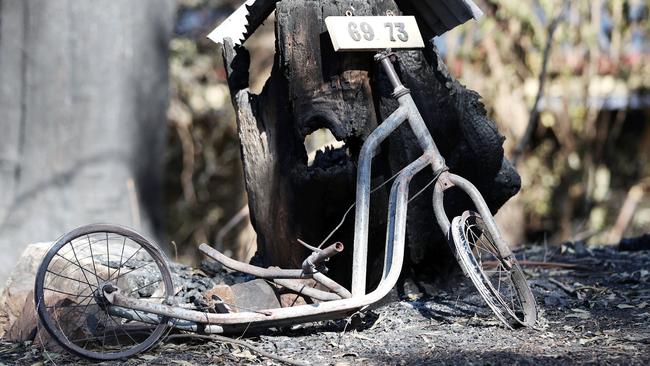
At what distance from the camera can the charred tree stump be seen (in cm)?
361

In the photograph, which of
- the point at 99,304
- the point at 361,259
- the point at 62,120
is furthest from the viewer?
the point at 62,120

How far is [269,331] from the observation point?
3.43 metres

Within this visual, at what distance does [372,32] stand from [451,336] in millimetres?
1239

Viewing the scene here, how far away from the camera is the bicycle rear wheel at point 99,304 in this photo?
3.03m

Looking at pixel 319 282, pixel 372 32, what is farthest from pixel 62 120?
pixel 319 282

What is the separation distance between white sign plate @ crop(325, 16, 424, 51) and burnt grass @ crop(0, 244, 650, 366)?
109cm

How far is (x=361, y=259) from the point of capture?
10.7 ft

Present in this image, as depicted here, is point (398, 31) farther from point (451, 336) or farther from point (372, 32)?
point (451, 336)

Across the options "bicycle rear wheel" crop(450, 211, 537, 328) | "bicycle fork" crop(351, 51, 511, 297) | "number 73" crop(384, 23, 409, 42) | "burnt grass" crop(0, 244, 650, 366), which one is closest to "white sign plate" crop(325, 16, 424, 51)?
"number 73" crop(384, 23, 409, 42)

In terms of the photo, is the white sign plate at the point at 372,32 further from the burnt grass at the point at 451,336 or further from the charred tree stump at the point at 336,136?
the burnt grass at the point at 451,336

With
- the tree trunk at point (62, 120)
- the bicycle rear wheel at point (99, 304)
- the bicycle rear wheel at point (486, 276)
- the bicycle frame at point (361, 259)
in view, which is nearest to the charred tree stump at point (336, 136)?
the bicycle frame at point (361, 259)

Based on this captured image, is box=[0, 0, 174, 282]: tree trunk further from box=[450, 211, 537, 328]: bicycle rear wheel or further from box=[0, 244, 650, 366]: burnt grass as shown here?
box=[450, 211, 537, 328]: bicycle rear wheel

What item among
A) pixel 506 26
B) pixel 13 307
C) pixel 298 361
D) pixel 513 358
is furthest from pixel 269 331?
pixel 506 26

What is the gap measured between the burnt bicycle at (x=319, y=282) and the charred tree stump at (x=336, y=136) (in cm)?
19
